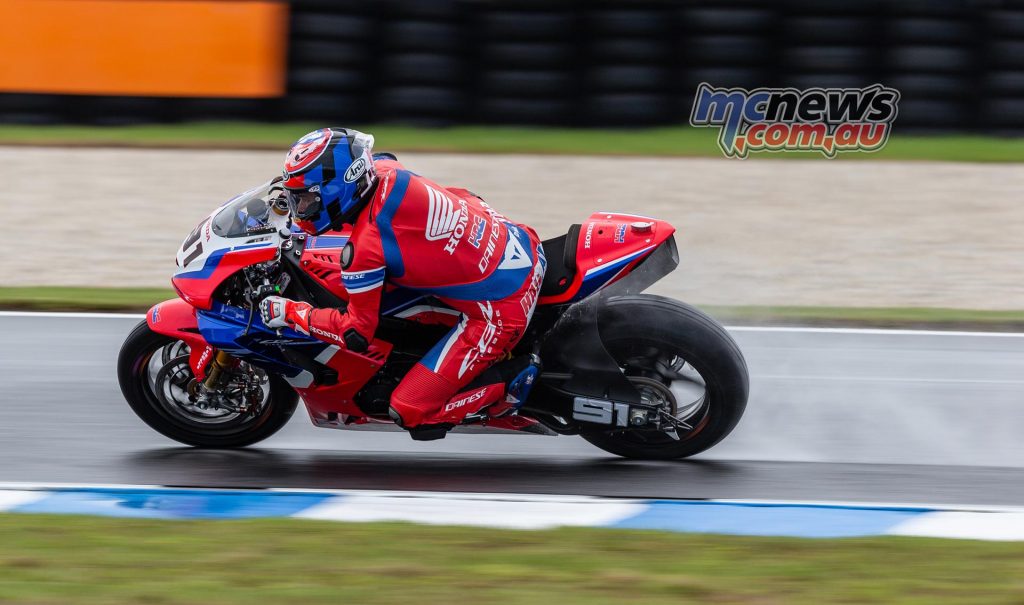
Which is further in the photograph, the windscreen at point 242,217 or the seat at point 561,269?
the seat at point 561,269

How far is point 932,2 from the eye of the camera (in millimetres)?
11773

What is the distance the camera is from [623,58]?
11.8 m

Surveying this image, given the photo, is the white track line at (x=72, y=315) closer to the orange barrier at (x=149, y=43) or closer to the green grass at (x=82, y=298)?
the green grass at (x=82, y=298)

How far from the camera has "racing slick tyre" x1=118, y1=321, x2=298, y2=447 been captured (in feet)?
18.3

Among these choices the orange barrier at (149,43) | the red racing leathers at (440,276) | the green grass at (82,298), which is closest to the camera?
the red racing leathers at (440,276)

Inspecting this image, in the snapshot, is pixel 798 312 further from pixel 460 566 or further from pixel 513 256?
pixel 460 566

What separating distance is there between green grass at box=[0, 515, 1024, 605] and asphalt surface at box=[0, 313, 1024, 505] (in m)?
0.68

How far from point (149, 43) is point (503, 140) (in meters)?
3.71

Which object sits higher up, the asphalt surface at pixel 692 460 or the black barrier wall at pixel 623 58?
the black barrier wall at pixel 623 58

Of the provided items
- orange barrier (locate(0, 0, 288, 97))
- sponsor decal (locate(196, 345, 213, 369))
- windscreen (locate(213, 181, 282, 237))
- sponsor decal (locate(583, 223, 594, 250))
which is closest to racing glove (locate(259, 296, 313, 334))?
windscreen (locate(213, 181, 282, 237))

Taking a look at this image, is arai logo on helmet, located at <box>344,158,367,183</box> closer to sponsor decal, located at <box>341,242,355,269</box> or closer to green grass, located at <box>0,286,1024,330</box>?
sponsor decal, located at <box>341,242,355,269</box>

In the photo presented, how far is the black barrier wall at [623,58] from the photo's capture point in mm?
11680

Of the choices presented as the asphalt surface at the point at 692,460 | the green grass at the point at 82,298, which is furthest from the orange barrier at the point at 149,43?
the asphalt surface at the point at 692,460

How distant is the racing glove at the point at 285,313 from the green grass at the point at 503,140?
7.06 meters
